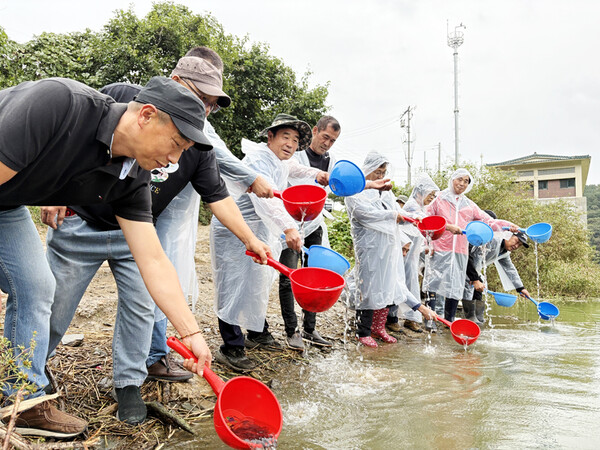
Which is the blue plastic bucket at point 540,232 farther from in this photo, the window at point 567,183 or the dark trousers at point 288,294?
the window at point 567,183

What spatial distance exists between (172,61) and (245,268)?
9698 millimetres

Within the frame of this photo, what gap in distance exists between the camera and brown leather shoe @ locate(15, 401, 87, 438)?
1714 millimetres

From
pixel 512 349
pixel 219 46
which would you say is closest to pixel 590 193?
pixel 219 46

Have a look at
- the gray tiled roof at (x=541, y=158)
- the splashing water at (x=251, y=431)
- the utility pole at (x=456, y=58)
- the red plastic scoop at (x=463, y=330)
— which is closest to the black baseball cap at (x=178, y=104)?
the splashing water at (x=251, y=431)

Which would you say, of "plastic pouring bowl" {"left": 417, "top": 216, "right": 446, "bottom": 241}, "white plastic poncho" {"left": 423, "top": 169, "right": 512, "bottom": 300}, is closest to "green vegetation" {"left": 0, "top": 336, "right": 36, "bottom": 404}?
"plastic pouring bowl" {"left": 417, "top": 216, "right": 446, "bottom": 241}

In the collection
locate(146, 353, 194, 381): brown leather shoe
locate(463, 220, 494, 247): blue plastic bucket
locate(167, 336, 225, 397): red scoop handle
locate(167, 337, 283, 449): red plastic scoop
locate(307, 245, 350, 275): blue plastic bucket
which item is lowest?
locate(146, 353, 194, 381): brown leather shoe

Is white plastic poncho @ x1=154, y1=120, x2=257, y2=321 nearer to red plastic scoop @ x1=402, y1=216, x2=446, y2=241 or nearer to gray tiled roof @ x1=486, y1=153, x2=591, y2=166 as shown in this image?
red plastic scoop @ x1=402, y1=216, x2=446, y2=241

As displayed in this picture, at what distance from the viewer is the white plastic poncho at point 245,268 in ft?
10.00

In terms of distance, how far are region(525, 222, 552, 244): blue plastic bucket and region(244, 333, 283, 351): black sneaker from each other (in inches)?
157

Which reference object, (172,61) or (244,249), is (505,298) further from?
(172,61)

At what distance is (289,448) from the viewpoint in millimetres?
1934

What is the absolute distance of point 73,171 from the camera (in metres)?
1.50

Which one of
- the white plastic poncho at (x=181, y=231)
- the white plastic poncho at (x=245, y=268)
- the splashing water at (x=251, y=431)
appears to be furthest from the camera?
the white plastic poncho at (x=245, y=268)

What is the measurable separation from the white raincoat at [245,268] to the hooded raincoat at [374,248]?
1.25 metres
